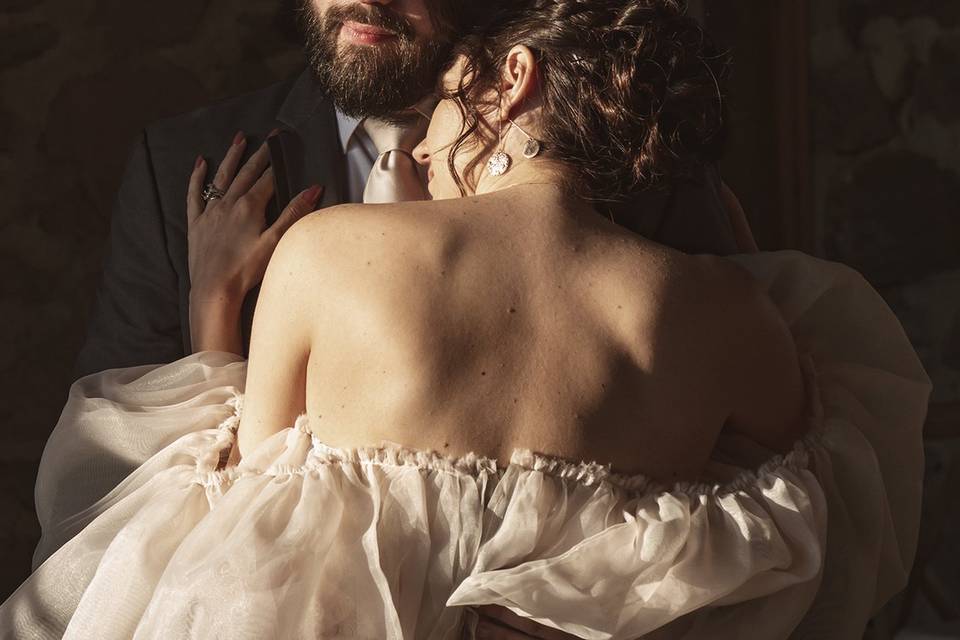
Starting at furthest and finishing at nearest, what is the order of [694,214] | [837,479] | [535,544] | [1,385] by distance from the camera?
[1,385]
[694,214]
[837,479]
[535,544]

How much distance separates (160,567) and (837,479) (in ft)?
3.22

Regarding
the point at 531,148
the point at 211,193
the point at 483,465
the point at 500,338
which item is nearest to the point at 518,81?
the point at 531,148

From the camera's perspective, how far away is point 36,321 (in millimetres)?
2510

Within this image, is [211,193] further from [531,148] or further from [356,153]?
[531,148]

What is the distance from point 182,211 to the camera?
2076 millimetres

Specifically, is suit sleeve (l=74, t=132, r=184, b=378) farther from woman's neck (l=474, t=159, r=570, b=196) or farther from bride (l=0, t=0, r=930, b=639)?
woman's neck (l=474, t=159, r=570, b=196)

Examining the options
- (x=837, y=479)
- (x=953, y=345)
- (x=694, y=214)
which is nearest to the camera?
(x=837, y=479)

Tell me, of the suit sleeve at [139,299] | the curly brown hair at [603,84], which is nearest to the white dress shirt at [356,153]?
the suit sleeve at [139,299]

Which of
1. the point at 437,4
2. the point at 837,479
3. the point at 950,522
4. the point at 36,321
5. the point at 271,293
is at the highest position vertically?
the point at 437,4

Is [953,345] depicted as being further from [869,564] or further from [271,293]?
[271,293]

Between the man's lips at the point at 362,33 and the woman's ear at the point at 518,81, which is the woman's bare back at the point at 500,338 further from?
the man's lips at the point at 362,33

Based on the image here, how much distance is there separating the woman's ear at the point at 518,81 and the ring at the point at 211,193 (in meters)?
0.72

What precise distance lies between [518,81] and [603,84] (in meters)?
0.12

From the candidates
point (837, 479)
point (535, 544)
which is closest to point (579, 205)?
point (535, 544)
